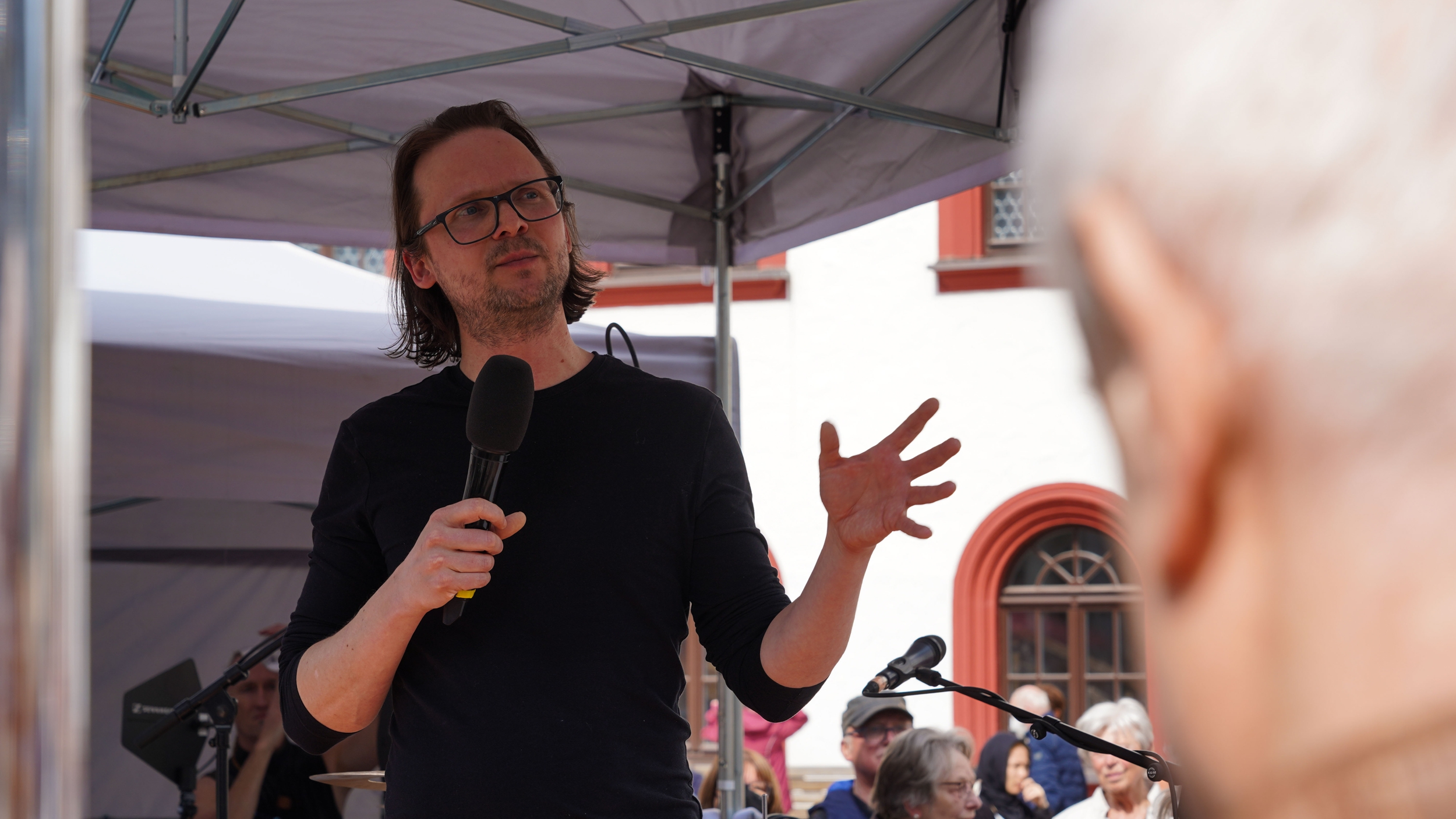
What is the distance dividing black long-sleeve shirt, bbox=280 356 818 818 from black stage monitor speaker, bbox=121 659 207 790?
3.18 metres

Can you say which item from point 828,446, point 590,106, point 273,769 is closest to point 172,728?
point 273,769

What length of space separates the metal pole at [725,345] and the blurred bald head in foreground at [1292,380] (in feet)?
12.0

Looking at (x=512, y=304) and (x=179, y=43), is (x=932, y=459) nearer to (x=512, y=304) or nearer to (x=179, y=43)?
(x=512, y=304)

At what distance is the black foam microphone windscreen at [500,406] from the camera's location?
1.68m

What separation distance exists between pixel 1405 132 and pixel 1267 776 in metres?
0.18

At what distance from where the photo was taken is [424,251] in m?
2.17

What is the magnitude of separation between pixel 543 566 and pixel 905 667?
4.54 feet

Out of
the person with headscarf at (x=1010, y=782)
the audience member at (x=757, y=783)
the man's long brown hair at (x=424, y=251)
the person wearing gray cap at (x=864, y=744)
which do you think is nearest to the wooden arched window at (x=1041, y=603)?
the person with headscarf at (x=1010, y=782)

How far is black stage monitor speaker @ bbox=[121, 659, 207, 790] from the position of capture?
15.3 ft

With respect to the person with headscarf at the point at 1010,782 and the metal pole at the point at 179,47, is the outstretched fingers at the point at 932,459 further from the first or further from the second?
the person with headscarf at the point at 1010,782

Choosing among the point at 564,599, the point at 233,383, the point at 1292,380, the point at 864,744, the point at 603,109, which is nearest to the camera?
the point at 1292,380

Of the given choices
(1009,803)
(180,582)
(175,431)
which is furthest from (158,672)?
(1009,803)

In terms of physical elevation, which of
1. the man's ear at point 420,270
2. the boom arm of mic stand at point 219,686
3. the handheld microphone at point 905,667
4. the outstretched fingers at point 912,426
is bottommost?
the boom arm of mic stand at point 219,686

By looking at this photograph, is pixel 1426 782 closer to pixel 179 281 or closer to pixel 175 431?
pixel 175 431
